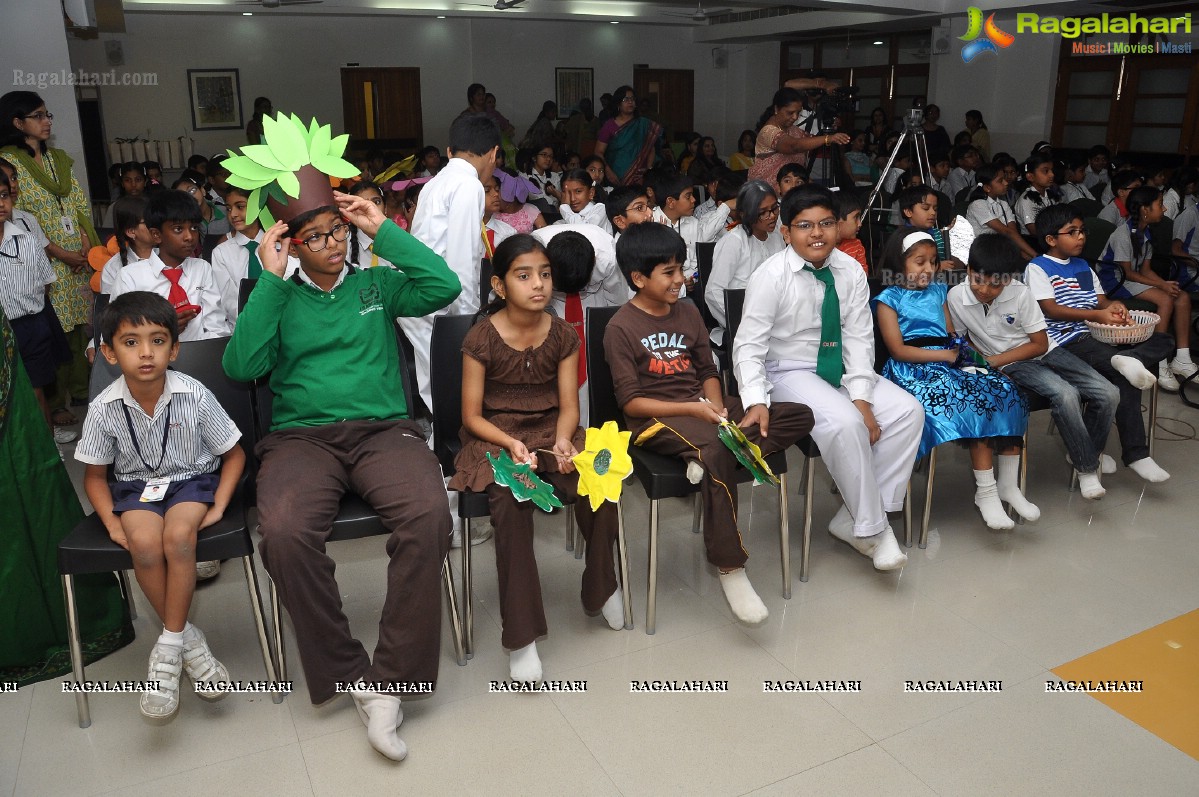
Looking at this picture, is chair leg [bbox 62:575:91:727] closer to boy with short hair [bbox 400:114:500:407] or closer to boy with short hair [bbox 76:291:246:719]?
boy with short hair [bbox 76:291:246:719]

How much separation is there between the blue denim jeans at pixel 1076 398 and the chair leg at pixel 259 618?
2.59m

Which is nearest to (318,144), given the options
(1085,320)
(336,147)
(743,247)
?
(336,147)

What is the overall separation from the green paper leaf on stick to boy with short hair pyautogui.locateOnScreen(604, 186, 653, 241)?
1.65 metres

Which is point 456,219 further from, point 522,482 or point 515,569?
point 515,569

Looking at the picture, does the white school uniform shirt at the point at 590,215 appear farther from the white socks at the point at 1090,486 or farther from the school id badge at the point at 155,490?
the school id badge at the point at 155,490

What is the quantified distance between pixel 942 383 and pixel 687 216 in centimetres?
185

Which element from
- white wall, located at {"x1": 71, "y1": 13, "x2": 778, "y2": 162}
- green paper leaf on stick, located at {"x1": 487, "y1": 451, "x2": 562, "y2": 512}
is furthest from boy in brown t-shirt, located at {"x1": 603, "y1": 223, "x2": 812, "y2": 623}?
white wall, located at {"x1": 71, "y1": 13, "x2": 778, "y2": 162}

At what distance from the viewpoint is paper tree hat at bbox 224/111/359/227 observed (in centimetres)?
214

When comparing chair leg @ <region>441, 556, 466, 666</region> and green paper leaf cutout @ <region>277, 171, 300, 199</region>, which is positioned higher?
green paper leaf cutout @ <region>277, 171, 300, 199</region>

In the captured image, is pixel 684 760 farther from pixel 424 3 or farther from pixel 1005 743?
pixel 424 3

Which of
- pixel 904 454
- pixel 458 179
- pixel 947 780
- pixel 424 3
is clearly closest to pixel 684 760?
pixel 947 780

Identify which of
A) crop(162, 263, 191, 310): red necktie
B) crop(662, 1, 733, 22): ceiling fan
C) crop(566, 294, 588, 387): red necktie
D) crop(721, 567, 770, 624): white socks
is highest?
crop(662, 1, 733, 22): ceiling fan

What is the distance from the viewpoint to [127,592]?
250 cm

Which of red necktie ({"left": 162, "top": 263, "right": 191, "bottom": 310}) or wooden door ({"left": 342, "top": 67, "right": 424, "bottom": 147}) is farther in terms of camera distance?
wooden door ({"left": 342, "top": 67, "right": 424, "bottom": 147})
